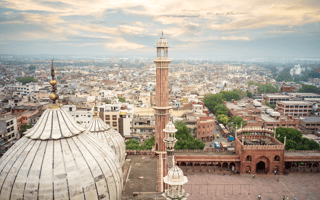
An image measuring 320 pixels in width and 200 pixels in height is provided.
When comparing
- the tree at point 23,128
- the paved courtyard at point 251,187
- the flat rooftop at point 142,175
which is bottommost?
the paved courtyard at point 251,187

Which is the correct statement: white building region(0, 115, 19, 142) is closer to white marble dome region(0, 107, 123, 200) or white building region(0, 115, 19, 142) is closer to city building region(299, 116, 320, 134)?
white marble dome region(0, 107, 123, 200)

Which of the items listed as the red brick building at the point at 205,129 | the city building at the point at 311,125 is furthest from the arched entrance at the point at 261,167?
the city building at the point at 311,125

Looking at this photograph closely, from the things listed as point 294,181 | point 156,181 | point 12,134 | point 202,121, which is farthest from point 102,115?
point 294,181

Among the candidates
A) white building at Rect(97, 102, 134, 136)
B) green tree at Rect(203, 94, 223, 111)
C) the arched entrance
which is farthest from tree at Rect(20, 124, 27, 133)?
green tree at Rect(203, 94, 223, 111)

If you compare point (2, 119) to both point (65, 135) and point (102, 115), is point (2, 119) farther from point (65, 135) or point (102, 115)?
point (65, 135)

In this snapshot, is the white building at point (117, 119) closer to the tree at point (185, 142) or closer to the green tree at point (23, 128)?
the tree at point (185, 142)

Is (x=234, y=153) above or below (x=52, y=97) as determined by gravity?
below
